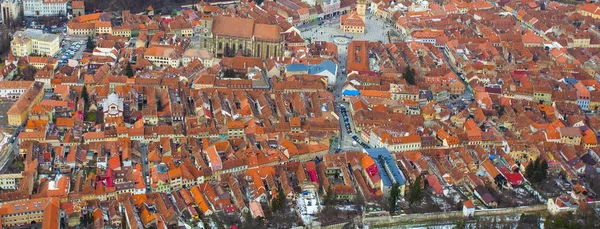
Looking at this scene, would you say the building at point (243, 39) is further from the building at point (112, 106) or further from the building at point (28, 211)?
the building at point (28, 211)

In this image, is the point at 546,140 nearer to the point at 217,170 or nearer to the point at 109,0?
the point at 217,170

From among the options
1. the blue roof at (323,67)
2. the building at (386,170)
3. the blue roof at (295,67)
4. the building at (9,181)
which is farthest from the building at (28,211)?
the blue roof at (323,67)

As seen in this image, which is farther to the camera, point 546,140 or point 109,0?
point 109,0

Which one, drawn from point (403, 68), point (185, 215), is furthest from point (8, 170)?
point (403, 68)

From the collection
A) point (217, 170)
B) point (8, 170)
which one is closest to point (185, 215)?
point (217, 170)

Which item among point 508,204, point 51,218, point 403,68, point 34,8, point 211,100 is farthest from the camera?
A: point 34,8

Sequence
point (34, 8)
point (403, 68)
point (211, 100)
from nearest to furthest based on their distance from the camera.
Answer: point (211, 100), point (403, 68), point (34, 8)
